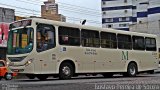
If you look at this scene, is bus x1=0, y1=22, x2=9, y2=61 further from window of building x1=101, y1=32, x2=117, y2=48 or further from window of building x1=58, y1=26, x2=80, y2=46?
window of building x1=58, y1=26, x2=80, y2=46

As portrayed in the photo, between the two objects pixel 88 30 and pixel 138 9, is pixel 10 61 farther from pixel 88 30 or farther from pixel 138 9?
pixel 138 9

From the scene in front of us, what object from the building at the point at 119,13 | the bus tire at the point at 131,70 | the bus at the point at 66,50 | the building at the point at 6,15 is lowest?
the bus tire at the point at 131,70

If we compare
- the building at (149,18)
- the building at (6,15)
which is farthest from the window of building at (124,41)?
the building at (149,18)

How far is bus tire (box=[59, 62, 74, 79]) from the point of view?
20.0 m

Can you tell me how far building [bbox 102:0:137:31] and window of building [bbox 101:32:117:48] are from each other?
74588 mm

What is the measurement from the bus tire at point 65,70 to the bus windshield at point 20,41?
7.28ft

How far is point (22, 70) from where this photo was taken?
747 inches

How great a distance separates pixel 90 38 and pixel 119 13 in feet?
257

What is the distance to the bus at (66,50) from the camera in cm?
1903

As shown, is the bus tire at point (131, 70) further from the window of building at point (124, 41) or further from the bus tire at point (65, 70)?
the bus tire at point (65, 70)

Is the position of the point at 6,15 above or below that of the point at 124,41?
above

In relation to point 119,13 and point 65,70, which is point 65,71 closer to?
point 65,70

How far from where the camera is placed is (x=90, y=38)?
22.0m

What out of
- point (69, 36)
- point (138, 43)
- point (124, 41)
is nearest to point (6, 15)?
point (138, 43)
